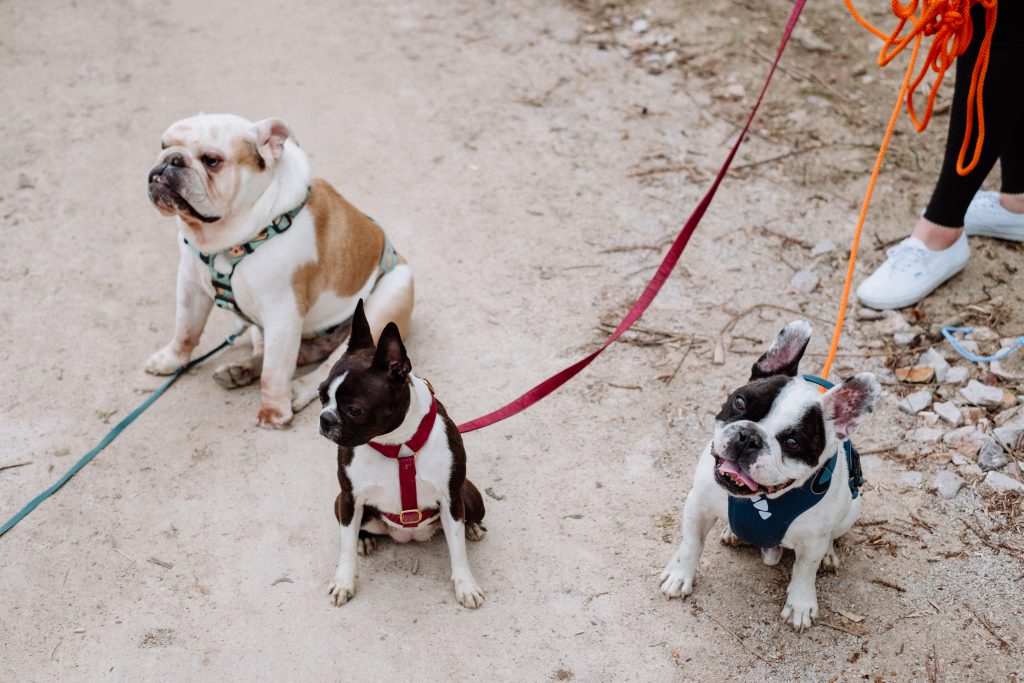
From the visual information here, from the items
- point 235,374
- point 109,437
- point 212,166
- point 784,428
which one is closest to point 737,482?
point 784,428

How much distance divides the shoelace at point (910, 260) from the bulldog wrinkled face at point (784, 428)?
224cm

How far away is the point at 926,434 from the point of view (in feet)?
13.7

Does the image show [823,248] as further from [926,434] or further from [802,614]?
[802,614]

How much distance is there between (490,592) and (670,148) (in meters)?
3.75

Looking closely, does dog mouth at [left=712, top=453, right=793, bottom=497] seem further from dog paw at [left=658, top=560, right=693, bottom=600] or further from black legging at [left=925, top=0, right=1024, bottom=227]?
black legging at [left=925, top=0, right=1024, bottom=227]

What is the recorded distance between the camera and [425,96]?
673cm

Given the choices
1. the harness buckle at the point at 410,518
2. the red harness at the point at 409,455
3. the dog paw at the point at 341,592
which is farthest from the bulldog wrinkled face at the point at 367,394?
the dog paw at the point at 341,592

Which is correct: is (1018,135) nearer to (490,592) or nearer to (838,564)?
(838,564)

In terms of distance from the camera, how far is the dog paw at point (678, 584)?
3.47 m

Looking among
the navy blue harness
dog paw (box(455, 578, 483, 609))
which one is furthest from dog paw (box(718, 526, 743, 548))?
dog paw (box(455, 578, 483, 609))

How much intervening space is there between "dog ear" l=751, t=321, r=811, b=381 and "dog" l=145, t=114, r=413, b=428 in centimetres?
199

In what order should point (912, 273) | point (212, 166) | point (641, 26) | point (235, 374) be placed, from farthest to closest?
point (641, 26) < point (912, 273) < point (235, 374) < point (212, 166)

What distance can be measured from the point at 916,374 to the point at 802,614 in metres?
1.67

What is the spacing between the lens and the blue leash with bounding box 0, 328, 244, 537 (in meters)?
3.77
